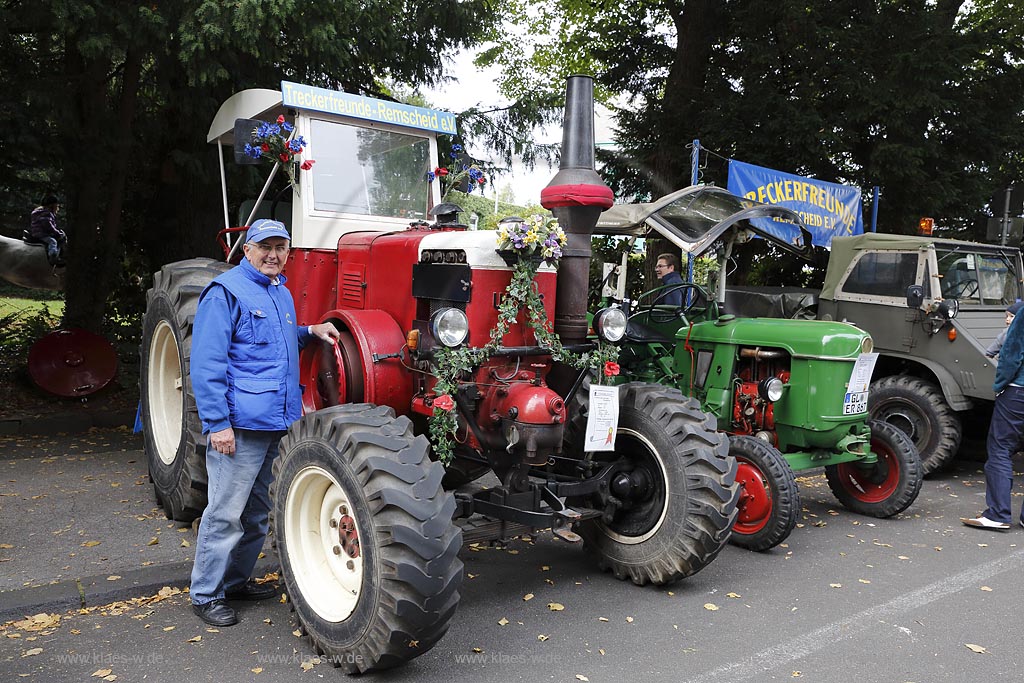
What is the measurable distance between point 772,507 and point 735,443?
20.8 inches

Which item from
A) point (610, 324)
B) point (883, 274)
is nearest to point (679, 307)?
point (610, 324)

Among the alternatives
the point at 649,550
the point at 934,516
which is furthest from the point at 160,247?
the point at 934,516

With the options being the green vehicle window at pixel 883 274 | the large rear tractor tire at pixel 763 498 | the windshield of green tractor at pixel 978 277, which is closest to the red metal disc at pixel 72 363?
the large rear tractor tire at pixel 763 498

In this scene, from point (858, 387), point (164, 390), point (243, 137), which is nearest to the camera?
point (243, 137)

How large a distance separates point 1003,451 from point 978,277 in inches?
122

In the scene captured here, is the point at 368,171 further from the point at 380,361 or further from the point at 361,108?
the point at 380,361

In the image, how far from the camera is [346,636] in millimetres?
3680

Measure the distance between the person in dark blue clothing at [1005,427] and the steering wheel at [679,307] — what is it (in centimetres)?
223

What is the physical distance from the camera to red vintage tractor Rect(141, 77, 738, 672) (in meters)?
3.60

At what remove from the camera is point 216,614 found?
417cm

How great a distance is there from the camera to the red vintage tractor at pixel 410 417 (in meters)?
3.60

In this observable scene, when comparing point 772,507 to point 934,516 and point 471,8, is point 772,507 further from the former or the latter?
point 471,8

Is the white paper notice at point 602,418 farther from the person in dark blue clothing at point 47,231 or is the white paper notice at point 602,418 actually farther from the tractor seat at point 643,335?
the person in dark blue clothing at point 47,231

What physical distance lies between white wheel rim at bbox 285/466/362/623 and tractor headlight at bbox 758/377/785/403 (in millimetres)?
3605
